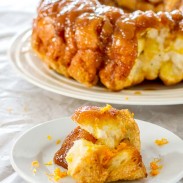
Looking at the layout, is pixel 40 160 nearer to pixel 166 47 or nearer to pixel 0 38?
pixel 166 47

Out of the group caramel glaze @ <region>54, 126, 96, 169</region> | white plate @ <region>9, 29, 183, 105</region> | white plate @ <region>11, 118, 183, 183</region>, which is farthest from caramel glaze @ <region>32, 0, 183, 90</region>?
caramel glaze @ <region>54, 126, 96, 169</region>

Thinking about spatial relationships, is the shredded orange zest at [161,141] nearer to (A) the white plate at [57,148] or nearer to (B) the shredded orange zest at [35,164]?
(A) the white plate at [57,148]

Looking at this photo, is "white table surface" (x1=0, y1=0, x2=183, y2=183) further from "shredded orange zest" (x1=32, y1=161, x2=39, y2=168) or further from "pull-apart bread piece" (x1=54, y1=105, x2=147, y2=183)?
"pull-apart bread piece" (x1=54, y1=105, x2=147, y2=183)

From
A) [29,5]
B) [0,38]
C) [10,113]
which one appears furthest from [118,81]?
[29,5]

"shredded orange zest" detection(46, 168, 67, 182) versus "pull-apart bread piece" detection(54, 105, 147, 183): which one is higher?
"pull-apart bread piece" detection(54, 105, 147, 183)

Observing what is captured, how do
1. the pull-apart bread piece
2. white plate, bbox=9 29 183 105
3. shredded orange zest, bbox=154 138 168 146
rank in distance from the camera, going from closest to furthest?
the pull-apart bread piece, shredded orange zest, bbox=154 138 168 146, white plate, bbox=9 29 183 105
